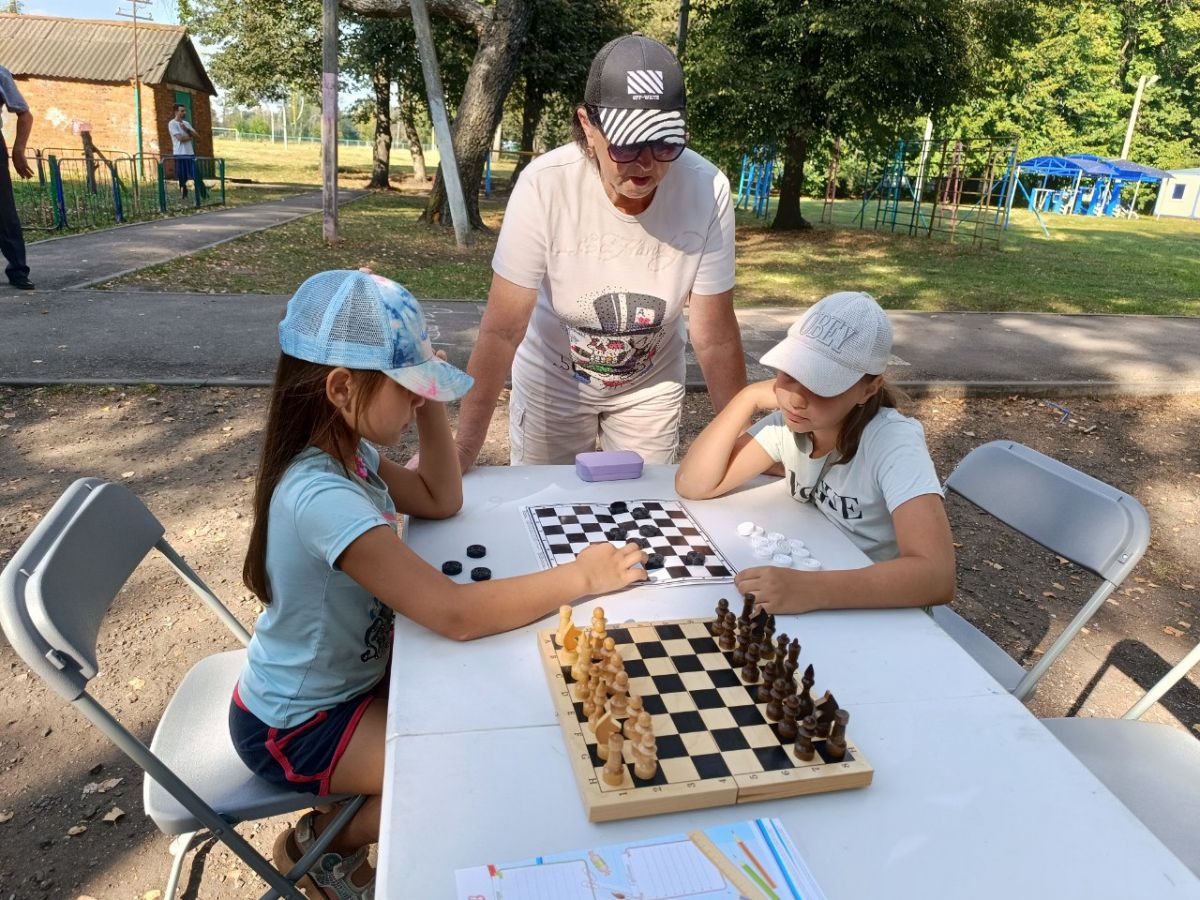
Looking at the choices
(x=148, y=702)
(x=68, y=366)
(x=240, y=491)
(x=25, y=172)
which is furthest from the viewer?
(x=25, y=172)

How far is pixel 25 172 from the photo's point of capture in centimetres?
806

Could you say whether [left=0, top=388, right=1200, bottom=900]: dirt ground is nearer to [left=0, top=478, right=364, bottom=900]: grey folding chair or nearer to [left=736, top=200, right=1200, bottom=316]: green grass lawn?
[left=0, top=478, right=364, bottom=900]: grey folding chair

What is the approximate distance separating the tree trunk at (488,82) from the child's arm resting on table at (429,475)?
11397mm

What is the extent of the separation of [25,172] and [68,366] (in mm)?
3893

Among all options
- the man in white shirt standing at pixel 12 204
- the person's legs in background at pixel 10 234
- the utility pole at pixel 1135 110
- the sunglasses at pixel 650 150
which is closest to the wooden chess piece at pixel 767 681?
the sunglasses at pixel 650 150

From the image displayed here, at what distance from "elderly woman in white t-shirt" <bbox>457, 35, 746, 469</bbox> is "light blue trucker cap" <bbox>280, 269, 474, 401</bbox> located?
0.77 metres

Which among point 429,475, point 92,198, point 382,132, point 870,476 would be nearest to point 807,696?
point 870,476

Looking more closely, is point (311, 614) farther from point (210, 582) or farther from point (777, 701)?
point (210, 582)

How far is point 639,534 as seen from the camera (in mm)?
2105

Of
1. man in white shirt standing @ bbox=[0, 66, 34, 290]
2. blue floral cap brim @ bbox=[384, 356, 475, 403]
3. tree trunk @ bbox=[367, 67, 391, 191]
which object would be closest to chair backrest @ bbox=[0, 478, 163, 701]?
blue floral cap brim @ bbox=[384, 356, 475, 403]

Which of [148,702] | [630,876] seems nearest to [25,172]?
[148,702]

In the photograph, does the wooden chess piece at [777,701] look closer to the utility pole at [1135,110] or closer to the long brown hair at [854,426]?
the long brown hair at [854,426]

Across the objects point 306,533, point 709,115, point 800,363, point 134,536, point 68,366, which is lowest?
point 68,366

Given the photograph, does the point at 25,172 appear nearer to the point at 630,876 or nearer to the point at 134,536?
the point at 134,536
